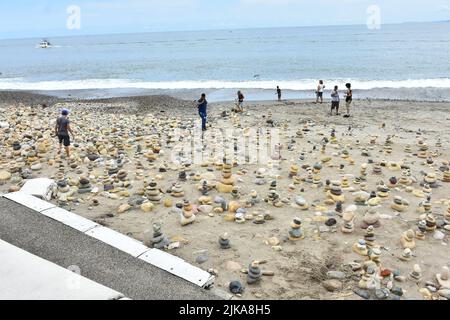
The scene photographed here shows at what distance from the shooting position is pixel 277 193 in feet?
28.0

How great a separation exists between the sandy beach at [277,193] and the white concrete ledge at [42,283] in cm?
181

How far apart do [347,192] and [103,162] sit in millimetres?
6519

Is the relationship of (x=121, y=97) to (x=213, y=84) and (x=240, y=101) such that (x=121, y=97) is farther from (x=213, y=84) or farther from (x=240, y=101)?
(x=240, y=101)

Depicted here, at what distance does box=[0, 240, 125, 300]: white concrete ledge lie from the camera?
4.18 meters

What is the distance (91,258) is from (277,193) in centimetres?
437

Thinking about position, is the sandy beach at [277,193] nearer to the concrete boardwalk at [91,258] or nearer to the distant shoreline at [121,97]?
the concrete boardwalk at [91,258]

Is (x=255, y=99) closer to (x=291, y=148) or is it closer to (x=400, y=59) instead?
(x=291, y=148)

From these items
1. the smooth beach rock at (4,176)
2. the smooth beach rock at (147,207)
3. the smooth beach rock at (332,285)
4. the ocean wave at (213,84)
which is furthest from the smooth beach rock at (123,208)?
the ocean wave at (213,84)

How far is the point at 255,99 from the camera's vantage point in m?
28.5

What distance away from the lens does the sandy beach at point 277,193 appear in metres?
5.82

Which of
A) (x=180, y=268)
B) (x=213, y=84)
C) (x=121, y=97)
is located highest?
(x=213, y=84)

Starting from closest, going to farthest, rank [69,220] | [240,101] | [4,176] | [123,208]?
[69,220] < [123,208] < [4,176] < [240,101]

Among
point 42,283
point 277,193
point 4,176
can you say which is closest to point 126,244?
point 42,283
